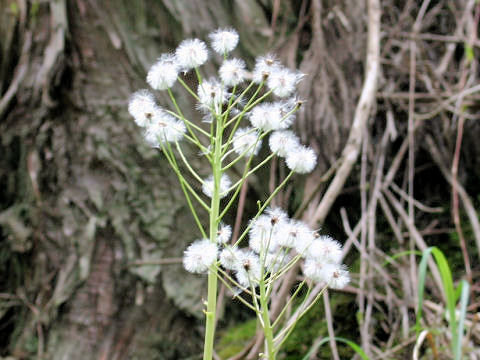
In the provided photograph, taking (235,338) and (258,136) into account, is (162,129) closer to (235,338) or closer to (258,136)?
(258,136)

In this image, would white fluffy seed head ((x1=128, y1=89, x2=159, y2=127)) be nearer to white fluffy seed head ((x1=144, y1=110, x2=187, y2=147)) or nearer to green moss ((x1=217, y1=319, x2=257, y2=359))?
white fluffy seed head ((x1=144, y1=110, x2=187, y2=147))

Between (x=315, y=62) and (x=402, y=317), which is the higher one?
(x=315, y=62)

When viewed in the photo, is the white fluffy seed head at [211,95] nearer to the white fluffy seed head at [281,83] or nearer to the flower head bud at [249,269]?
the white fluffy seed head at [281,83]

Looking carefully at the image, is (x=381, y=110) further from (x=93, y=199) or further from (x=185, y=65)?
(x=185, y=65)

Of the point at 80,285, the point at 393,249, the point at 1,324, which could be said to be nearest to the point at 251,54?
the point at 393,249

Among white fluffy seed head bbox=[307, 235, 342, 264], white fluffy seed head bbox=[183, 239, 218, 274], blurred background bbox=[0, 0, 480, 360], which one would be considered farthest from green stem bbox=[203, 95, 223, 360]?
blurred background bbox=[0, 0, 480, 360]
